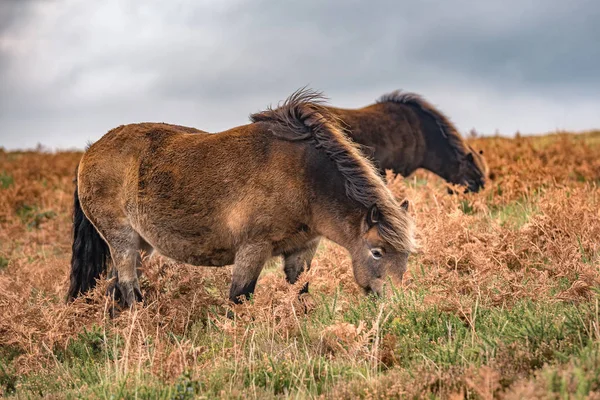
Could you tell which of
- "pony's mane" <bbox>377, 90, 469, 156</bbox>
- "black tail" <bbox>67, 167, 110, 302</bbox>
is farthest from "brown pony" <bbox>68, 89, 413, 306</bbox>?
"pony's mane" <bbox>377, 90, 469, 156</bbox>

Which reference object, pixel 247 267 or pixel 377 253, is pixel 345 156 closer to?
pixel 377 253

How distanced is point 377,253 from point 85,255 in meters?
3.67

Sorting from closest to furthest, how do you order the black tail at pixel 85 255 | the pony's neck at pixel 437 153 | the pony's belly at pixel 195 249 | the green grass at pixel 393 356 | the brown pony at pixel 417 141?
1. the green grass at pixel 393 356
2. the pony's belly at pixel 195 249
3. the black tail at pixel 85 255
4. the brown pony at pixel 417 141
5. the pony's neck at pixel 437 153

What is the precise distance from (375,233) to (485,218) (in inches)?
152

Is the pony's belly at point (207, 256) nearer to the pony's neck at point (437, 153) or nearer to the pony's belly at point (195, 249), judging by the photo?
the pony's belly at point (195, 249)

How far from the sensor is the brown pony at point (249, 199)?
561 centimetres

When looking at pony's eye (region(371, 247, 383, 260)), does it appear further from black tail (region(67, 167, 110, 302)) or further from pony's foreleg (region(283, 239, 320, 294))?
black tail (region(67, 167, 110, 302))

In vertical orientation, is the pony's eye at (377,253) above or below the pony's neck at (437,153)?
below

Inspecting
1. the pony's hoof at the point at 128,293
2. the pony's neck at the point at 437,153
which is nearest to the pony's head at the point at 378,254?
the pony's hoof at the point at 128,293

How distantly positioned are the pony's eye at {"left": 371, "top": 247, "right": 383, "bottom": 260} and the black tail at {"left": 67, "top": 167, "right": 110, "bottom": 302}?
3.43 metres

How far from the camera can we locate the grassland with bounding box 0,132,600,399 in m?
3.97

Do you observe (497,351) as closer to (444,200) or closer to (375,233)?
(375,233)

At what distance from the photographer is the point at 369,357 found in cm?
460

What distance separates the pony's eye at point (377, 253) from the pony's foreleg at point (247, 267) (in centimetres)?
94
